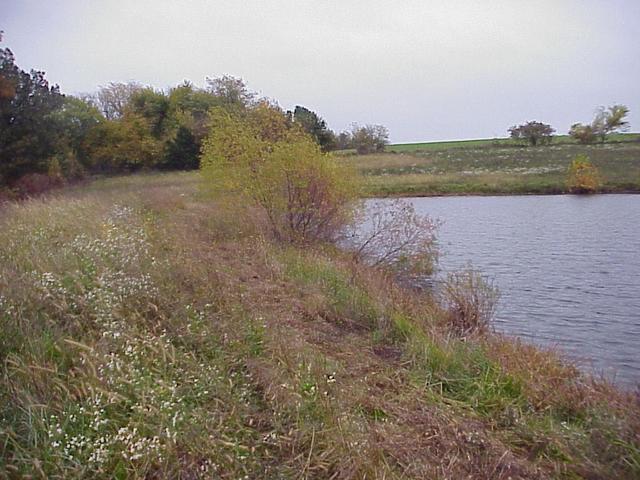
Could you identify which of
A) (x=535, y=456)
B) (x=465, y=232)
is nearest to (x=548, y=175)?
(x=465, y=232)

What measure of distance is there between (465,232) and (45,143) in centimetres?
→ 1983

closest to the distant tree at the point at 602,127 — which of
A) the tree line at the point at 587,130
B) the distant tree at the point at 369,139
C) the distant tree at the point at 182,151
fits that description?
the tree line at the point at 587,130

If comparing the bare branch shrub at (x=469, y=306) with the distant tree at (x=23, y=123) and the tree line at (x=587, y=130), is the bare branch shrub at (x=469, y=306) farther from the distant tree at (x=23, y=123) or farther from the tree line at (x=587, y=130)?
the tree line at (x=587, y=130)

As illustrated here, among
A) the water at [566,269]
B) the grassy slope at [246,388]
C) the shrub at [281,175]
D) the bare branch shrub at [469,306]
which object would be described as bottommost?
the water at [566,269]

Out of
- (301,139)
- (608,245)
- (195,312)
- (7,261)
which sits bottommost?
(608,245)

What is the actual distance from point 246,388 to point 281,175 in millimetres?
9001

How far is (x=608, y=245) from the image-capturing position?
1628 cm

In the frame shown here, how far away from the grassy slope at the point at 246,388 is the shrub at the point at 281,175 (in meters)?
5.92

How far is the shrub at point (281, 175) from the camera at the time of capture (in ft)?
40.0

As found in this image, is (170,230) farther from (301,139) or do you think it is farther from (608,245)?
(608,245)

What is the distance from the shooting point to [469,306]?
7.69 meters

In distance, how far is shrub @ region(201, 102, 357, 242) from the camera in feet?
40.0

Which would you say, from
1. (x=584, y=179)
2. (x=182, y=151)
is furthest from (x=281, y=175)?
(x=584, y=179)

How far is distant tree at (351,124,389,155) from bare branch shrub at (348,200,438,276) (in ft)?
142
